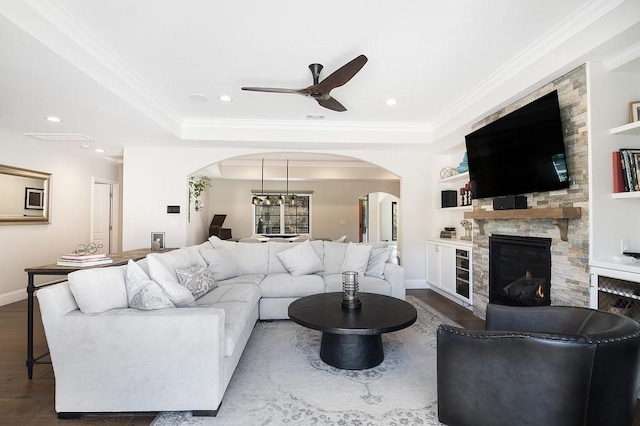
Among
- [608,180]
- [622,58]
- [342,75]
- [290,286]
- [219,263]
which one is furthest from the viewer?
[219,263]

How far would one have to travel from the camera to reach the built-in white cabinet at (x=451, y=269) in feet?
14.6

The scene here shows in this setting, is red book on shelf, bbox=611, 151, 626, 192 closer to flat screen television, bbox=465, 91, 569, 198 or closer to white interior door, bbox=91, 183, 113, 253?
flat screen television, bbox=465, 91, 569, 198

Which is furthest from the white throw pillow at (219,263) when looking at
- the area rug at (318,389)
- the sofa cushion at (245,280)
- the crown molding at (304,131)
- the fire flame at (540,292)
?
the fire flame at (540,292)

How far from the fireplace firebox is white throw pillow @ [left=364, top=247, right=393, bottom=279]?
4.10ft

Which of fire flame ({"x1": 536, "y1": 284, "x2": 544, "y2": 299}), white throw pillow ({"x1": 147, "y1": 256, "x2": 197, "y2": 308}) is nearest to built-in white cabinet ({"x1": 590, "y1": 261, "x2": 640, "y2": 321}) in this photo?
fire flame ({"x1": 536, "y1": 284, "x2": 544, "y2": 299})

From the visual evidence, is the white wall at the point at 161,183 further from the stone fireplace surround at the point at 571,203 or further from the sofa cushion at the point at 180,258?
the stone fireplace surround at the point at 571,203

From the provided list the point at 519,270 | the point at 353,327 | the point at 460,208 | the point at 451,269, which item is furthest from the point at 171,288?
the point at 460,208

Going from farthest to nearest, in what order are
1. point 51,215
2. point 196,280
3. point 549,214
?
point 51,215 → point 196,280 → point 549,214

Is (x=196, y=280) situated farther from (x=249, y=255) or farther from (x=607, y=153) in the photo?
(x=607, y=153)

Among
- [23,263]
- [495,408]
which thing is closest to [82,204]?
[23,263]

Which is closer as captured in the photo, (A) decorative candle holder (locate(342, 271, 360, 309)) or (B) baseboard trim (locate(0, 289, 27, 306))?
(A) decorative candle holder (locate(342, 271, 360, 309))

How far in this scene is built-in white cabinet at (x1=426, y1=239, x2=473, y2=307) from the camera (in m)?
4.45

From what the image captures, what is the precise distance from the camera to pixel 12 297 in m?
4.86

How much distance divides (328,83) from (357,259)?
2.36 metres
